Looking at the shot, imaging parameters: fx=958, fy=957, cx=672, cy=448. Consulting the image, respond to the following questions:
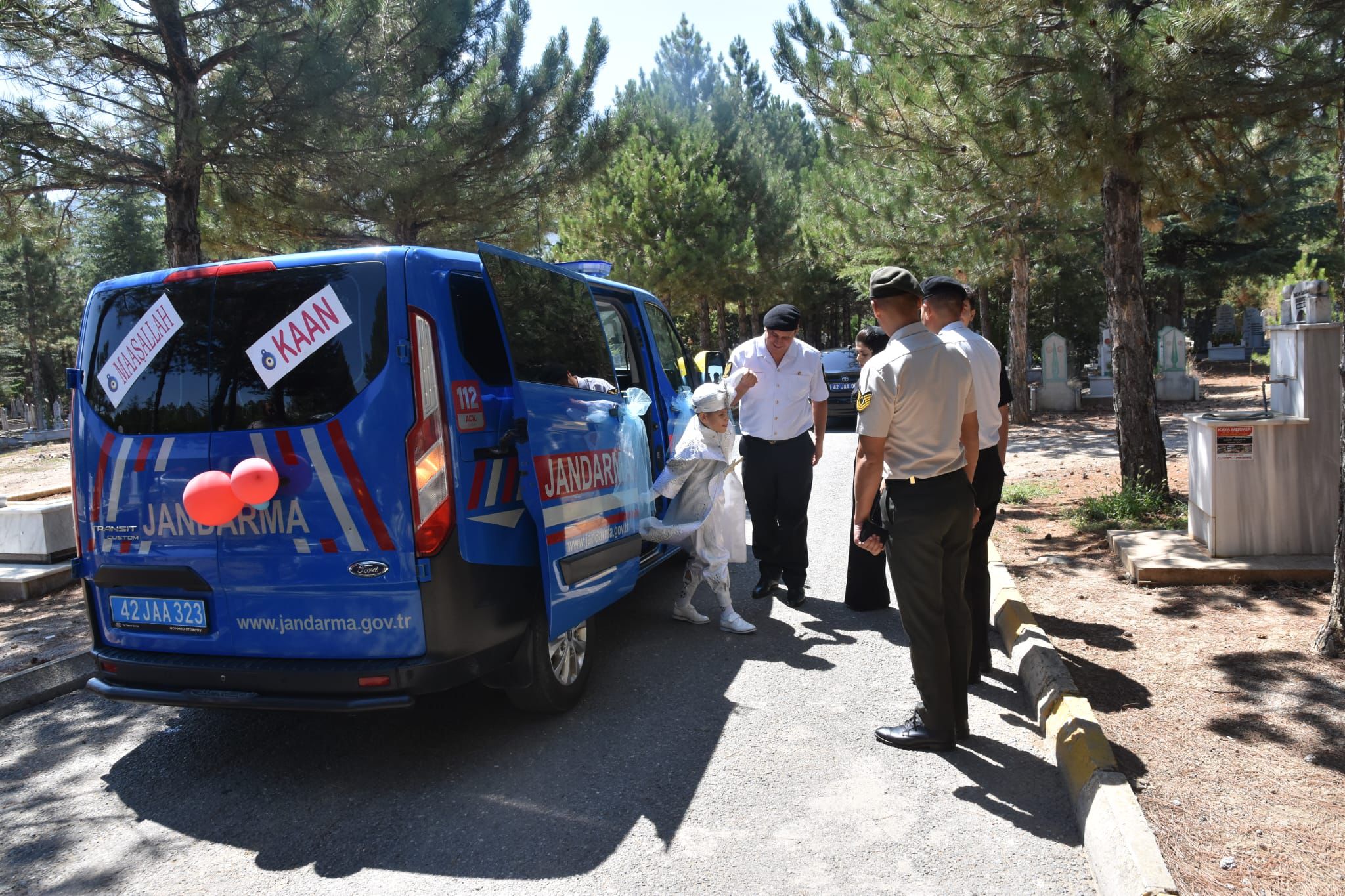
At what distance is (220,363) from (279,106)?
5.29 metres

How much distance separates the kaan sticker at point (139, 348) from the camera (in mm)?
3955

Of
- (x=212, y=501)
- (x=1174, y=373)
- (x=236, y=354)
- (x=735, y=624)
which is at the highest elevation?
(x=236, y=354)

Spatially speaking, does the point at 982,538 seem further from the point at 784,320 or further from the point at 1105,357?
the point at 1105,357

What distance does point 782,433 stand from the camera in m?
6.28

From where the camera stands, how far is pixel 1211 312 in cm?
4216

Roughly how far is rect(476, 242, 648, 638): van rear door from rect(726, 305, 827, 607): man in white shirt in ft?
4.32

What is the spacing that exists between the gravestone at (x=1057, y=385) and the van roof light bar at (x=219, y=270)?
63.9 feet

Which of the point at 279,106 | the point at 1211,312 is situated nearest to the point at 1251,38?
the point at 279,106

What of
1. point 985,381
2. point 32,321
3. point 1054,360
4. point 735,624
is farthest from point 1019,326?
point 32,321

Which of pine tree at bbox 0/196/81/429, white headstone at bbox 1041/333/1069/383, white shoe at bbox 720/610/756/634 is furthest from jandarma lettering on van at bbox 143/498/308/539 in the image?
pine tree at bbox 0/196/81/429

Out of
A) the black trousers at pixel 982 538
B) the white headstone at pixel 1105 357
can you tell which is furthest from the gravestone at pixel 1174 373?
the black trousers at pixel 982 538

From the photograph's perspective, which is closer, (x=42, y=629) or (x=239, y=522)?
(x=239, y=522)

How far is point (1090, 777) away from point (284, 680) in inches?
121

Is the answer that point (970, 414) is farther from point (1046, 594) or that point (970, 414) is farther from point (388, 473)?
point (1046, 594)
